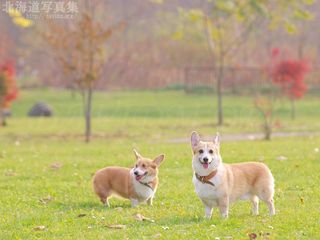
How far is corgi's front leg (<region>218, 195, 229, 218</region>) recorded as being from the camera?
9057 millimetres

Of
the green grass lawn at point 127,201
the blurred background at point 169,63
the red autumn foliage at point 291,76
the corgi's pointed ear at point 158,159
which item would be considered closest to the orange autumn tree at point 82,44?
the blurred background at point 169,63

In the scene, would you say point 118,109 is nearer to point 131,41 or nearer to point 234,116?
point 234,116

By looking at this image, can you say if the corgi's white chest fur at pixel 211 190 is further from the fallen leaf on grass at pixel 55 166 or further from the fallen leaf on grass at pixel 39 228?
the fallen leaf on grass at pixel 55 166

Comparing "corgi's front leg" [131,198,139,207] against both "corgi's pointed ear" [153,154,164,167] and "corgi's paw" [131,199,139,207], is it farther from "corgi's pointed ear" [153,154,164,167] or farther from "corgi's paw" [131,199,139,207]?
"corgi's pointed ear" [153,154,164,167]

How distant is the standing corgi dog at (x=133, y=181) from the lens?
34.1 ft

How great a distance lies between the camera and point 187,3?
5728cm

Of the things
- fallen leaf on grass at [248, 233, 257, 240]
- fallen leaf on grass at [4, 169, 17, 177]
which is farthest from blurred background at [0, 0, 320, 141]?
fallen leaf on grass at [248, 233, 257, 240]

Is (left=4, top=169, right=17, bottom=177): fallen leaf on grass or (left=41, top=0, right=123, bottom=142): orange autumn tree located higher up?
(left=41, top=0, right=123, bottom=142): orange autumn tree

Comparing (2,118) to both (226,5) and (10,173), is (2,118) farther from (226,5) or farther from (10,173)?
(10,173)

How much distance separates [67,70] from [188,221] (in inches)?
640

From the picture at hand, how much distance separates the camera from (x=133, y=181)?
414 inches

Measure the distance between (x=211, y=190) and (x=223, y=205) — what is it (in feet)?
0.79

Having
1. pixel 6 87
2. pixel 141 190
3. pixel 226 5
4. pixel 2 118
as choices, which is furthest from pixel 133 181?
pixel 2 118

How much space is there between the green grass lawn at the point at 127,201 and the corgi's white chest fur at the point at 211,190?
0.27 metres
